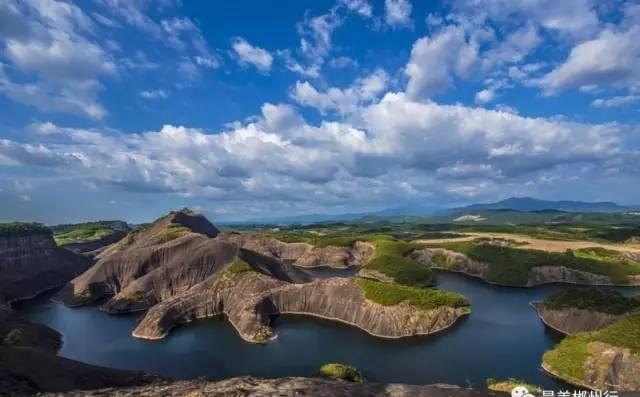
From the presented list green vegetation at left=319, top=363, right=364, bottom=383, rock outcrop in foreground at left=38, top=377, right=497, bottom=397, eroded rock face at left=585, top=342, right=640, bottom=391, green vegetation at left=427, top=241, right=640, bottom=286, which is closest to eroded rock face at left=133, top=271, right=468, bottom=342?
green vegetation at left=319, top=363, right=364, bottom=383

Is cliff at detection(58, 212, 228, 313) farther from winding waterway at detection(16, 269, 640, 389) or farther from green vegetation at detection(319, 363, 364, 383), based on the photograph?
green vegetation at detection(319, 363, 364, 383)

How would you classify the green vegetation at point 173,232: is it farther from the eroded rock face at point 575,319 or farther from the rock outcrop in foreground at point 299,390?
the rock outcrop in foreground at point 299,390

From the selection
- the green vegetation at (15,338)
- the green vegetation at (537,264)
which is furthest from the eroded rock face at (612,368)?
the green vegetation at (15,338)

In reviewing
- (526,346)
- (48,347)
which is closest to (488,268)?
(526,346)

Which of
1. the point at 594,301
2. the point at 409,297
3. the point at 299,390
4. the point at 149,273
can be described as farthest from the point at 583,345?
the point at 149,273

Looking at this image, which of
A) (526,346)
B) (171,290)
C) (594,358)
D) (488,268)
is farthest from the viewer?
(488,268)

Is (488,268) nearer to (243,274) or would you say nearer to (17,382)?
(243,274)

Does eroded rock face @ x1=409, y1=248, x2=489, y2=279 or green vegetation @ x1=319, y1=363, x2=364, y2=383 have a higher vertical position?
eroded rock face @ x1=409, y1=248, x2=489, y2=279
